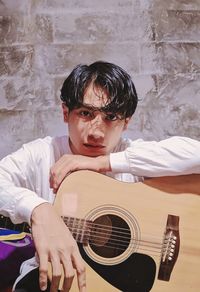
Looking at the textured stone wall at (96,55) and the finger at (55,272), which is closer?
the finger at (55,272)

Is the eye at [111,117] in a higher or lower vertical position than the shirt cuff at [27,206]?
higher

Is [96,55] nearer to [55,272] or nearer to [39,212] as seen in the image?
[39,212]

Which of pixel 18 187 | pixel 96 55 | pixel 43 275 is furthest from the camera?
pixel 96 55

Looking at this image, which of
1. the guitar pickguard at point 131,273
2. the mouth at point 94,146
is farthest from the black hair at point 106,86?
the guitar pickguard at point 131,273

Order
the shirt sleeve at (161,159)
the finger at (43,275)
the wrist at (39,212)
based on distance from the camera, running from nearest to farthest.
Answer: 1. the finger at (43,275)
2. the wrist at (39,212)
3. the shirt sleeve at (161,159)

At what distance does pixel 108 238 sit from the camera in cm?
124

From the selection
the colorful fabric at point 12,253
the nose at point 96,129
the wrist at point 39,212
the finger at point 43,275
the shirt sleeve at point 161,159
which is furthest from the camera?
the colorful fabric at point 12,253

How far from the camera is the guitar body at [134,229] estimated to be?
1.22 metres

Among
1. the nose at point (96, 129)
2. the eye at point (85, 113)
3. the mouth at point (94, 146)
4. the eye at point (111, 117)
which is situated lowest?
the mouth at point (94, 146)

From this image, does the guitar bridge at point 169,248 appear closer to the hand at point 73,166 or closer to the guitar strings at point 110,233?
the guitar strings at point 110,233

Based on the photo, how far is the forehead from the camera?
1.42 metres

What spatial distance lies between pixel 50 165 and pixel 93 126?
0.78 feet

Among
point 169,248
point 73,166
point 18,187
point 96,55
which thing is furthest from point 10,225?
point 96,55

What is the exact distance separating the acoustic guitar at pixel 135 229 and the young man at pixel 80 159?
0.05 m
